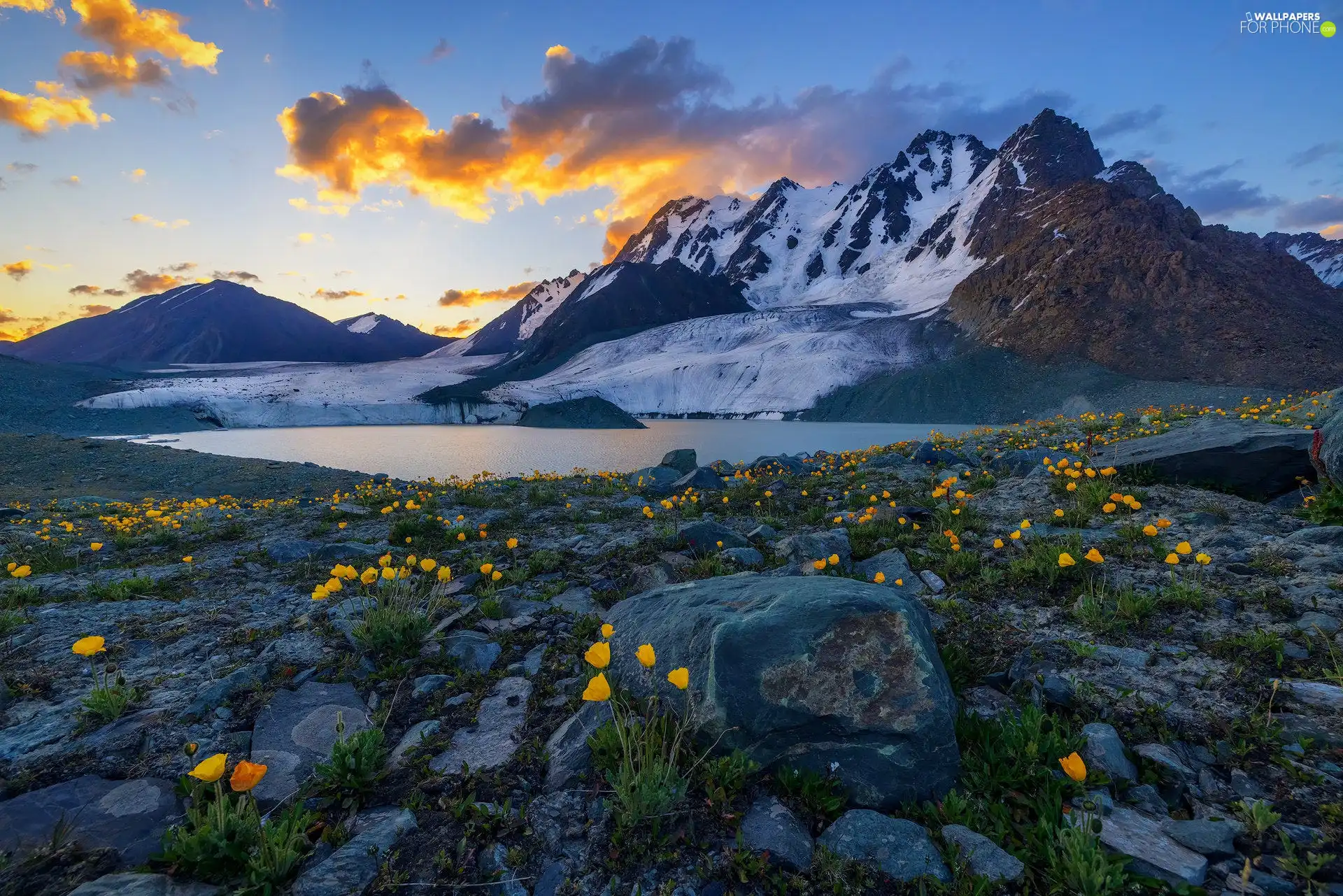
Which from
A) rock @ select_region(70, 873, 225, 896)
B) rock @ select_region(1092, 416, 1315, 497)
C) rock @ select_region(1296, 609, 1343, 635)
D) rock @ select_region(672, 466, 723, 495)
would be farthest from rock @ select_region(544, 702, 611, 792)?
rock @ select_region(1092, 416, 1315, 497)

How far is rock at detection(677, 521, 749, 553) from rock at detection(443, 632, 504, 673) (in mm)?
2828

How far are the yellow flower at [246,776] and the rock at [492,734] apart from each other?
103 cm

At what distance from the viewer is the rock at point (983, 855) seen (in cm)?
238

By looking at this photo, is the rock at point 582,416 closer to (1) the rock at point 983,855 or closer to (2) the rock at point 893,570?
(2) the rock at point 893,570

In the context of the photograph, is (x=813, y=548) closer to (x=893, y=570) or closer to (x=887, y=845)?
(x=893, y=570)

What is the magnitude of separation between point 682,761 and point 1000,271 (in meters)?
127

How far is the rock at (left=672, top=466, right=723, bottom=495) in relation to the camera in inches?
485

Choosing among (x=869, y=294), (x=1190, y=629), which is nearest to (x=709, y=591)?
(x=1190, y=629)

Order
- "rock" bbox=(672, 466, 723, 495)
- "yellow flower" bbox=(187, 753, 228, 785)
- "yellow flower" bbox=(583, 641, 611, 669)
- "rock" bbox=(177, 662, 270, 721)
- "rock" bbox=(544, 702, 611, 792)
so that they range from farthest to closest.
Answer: "rock" bbox=(672, 466, 723, 495) < "rock" bbox=(177, 662, 270, 721) < "rock" bbox=(544, 702, 611, 792) < "yellow flower" bbox=(583, 641, 611, 669) < "yellow flower" bbox=(187, 753, 228, 785)

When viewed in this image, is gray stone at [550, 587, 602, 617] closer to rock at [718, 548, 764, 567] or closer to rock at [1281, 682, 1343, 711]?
rock at [718, 548, 764, 567]

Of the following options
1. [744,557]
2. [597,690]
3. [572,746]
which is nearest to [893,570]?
[744,557]

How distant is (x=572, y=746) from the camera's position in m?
3.23

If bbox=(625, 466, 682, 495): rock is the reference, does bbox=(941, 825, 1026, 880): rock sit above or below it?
above

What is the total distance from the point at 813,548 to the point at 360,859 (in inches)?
201
